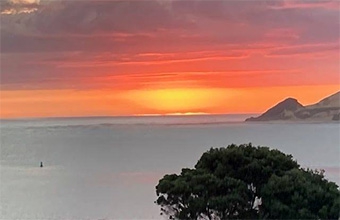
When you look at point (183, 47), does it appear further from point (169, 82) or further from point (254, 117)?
point (254, 117)

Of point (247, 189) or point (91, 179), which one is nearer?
point (247, 189)

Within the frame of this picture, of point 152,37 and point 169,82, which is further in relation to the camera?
point 169,82

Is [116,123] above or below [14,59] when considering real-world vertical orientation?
above

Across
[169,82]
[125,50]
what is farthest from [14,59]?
[169,82]

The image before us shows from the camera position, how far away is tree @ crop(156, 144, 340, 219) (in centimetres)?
718

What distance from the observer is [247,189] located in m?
7.48

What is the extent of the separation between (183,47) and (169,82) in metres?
4.16

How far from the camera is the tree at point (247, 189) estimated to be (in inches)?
283

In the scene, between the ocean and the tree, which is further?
the ocean

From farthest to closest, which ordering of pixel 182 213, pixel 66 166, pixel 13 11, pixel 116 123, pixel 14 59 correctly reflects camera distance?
pixel 116 123
pixel 66 166
pixel 14 59
pixel 13 11
pixel 182 213

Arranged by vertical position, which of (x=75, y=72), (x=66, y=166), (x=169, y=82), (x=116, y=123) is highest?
(x=116, y=123)

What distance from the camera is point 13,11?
42.8ft

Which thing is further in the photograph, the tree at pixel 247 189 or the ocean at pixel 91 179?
the ocean at pixel 91 179

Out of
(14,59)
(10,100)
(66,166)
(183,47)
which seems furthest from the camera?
(66,166)
